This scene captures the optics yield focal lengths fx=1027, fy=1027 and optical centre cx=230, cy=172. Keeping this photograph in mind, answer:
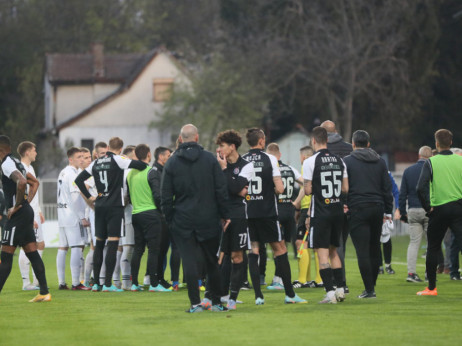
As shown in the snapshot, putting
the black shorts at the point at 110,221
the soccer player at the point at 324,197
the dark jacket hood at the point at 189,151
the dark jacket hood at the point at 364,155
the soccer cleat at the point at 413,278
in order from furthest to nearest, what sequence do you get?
1. the soccer cleat at the point at 413,278
2. the black shorts at the point at 110,221
3. the dark jacket hood at the point at 364,155
4. the soccer player at the point at 324,197
5. the dark jacket hood at the point at 189,151

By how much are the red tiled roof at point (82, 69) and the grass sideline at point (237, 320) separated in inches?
1826

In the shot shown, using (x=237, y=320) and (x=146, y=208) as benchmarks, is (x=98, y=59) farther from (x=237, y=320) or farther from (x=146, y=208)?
(x=237, y=320)

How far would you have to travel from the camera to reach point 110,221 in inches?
590

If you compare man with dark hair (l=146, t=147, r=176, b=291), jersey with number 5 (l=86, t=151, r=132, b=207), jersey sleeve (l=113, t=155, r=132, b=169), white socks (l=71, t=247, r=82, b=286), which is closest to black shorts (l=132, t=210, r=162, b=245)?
man with dark hair (l=146, t=147, r=176, b=291)

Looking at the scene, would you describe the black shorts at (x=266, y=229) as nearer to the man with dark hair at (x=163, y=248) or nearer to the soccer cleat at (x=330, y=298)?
the soccer cleat at (x=330, y=298)

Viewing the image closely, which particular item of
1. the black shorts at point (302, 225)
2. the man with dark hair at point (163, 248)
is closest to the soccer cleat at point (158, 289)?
the man with dark hair at point (163, 248)

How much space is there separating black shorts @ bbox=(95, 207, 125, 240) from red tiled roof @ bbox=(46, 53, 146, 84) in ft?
151

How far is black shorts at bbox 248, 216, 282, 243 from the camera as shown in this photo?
41.5 feet

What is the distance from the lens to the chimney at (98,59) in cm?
6031

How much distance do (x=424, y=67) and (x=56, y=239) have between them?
2481 centimetres

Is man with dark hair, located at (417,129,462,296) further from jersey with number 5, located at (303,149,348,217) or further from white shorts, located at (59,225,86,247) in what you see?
white shorts, located at (59,225,86,247)

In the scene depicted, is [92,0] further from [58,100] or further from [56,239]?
[56,239]

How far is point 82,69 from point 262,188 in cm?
4992

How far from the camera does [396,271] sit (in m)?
19.3
